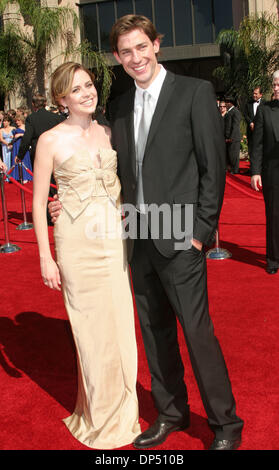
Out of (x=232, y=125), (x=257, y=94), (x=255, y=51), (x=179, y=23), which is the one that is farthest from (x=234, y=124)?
(x=179, y=23)

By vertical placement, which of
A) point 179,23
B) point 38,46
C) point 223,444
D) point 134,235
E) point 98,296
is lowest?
point 223,444

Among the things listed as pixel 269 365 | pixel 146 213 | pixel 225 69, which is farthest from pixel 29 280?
pixel 225 69

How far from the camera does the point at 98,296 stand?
3049mm

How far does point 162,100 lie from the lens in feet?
8.71

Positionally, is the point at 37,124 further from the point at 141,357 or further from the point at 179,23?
the point at 179,23

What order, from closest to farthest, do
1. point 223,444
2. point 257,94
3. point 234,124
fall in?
point 223,444, point 257,94, point 234,124

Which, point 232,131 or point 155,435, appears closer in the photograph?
point 155,435

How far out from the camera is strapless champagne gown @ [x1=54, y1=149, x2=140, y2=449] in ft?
9.64

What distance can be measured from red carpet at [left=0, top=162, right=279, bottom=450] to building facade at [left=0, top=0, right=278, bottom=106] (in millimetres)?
15416

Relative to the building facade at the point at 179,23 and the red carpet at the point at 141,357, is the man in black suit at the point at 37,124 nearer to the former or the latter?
the red carpet at the point at 141,357

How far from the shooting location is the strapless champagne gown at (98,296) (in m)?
2.94

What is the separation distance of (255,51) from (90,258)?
14904 millimetres

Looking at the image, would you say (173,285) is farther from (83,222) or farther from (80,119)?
(80,119)

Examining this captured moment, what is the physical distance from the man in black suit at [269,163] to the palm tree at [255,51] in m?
11.0
